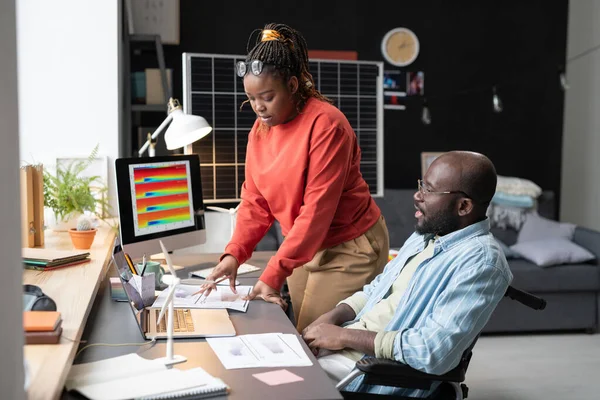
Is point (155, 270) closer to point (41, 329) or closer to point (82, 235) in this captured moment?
point (82, 235)

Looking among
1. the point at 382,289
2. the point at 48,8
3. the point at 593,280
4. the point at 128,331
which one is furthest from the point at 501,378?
the point at 48,8

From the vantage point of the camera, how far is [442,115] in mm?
5711

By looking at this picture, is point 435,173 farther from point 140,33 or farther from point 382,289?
point 140,33

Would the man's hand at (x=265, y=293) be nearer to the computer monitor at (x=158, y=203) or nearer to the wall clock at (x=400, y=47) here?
the computer monitor at (x=158, y=203)

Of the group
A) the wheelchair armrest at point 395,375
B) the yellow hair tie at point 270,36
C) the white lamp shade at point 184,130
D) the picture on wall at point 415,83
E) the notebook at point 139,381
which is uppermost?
the picture on wall at point 415,83

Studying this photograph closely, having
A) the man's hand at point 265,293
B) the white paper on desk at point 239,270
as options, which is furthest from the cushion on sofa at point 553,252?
the man's hand at point 265,293

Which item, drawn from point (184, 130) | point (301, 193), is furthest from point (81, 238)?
point (301, 193)

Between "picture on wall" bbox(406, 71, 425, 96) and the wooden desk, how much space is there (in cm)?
327

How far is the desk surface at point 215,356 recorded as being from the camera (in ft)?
4.85

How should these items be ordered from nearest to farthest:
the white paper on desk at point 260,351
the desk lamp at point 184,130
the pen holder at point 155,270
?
the white paper on desk at point 260,351, the pen holder at point 155,270, the desk lamp at point 184,130

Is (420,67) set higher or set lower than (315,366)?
higher

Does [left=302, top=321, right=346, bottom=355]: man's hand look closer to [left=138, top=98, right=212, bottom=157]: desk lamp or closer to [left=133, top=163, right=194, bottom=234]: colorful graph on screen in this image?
[left=133, top=163, right=194, bottom=234]: colorful graph on screen

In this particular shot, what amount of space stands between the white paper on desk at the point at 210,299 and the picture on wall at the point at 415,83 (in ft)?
11.6

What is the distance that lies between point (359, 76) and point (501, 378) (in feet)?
6.70
